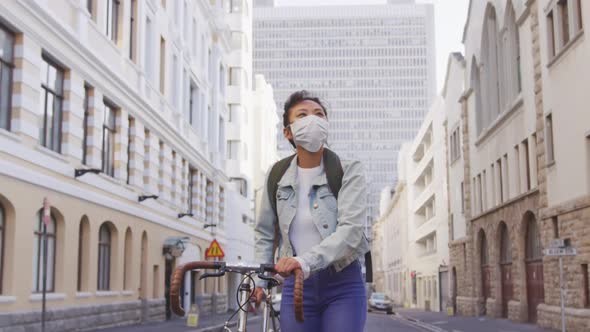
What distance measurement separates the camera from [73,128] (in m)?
21.2

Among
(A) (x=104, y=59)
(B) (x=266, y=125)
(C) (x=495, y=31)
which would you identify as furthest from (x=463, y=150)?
(B) (x=266, y=125)

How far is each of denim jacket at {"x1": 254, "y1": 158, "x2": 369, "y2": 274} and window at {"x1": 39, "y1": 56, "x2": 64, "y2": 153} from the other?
1578 cm

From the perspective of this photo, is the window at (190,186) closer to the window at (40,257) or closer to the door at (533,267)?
the door at (533,267)

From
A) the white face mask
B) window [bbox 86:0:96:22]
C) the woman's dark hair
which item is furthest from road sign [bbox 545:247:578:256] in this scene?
the white face mask

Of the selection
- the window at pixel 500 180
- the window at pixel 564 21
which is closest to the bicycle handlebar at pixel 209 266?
the window at pixel 564 21

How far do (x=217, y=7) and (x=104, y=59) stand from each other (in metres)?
28.1

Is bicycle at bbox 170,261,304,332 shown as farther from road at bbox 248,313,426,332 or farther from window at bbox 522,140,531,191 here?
window at bbox 522,140,531,191

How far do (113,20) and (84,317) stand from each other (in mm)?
9666

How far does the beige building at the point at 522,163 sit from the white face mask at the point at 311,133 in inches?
739

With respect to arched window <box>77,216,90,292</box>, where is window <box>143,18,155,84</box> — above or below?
above

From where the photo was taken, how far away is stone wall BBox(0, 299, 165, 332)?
17.1 meters

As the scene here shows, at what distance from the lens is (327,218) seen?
4344mm

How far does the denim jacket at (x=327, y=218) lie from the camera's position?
161 inches

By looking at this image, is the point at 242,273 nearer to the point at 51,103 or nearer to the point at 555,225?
the point at 51,103
